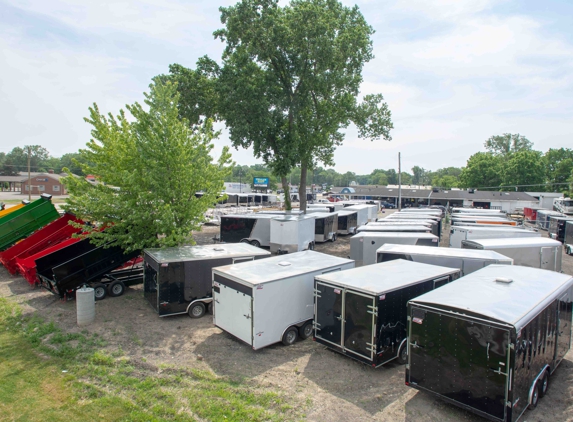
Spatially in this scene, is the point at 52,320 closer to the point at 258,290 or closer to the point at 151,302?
the point at 151,302

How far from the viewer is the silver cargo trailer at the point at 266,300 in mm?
8617

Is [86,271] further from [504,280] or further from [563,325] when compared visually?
[563,325]

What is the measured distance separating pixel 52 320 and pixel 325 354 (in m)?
8.09

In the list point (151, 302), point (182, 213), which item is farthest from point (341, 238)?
point (151, 302)

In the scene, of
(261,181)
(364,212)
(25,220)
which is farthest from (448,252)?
(261,181)

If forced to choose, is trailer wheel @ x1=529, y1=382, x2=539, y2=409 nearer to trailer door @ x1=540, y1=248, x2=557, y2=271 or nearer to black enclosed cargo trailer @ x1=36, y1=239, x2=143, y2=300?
trailer door @ x1=540, y1=248, x2=557, y2=271

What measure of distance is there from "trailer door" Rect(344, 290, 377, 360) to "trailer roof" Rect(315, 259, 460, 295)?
0.23 meters

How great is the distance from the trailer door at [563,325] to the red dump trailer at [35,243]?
669 inches

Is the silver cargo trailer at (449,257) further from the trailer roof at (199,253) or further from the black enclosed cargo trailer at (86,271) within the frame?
the black enclosed cargo trailer at (86,271)

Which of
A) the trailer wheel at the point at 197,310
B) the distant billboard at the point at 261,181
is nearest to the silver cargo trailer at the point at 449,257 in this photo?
the trailer wheel at the point at 197,310

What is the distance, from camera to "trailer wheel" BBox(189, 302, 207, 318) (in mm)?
11303

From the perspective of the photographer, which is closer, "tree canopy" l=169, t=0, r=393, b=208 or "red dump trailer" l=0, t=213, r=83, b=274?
"red dump trailer" l=0, t=213, r=83, b=274

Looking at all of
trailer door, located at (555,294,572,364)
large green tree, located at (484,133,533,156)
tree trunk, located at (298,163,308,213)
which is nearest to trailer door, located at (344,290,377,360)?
trailer door, located at (555,294,572,364)

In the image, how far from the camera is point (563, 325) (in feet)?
25.5
